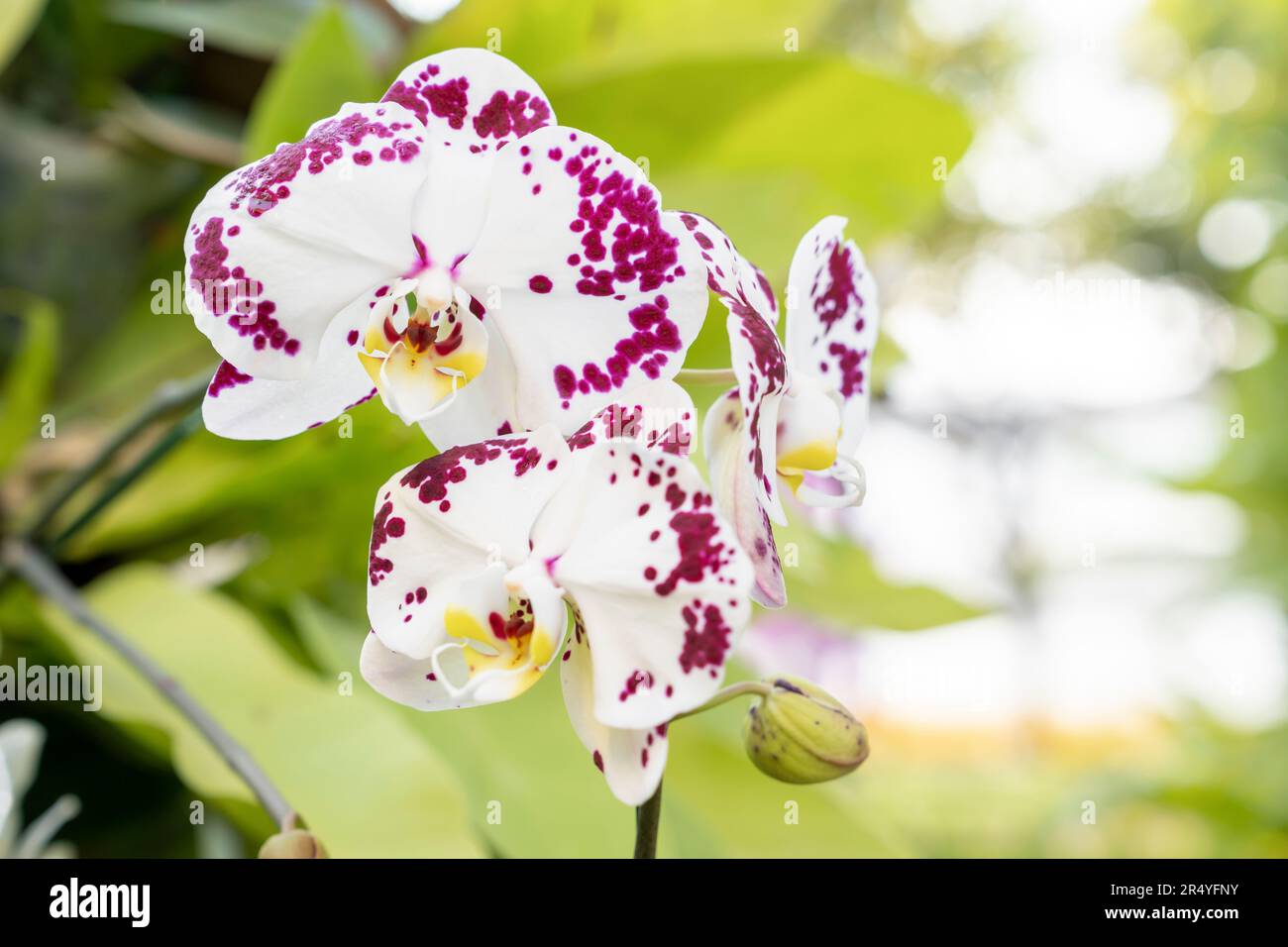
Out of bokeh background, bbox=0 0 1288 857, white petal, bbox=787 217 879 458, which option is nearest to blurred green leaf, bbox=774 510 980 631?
bokeh background, bbox=0 0 1288 857

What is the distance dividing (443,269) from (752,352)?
5 centimetres

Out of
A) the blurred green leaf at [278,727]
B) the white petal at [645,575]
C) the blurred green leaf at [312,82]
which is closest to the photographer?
the white petal at [645,575]

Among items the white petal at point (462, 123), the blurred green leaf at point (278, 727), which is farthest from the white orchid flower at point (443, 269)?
the blurred green leaf at point (278, 727)

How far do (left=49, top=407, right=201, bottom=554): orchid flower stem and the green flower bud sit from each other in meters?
0.08

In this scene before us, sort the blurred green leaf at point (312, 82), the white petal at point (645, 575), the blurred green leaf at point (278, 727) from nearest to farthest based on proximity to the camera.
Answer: the white petal at point (645, 575) < the blurred green leaf at point (278, 727) < the blurred green leaf at point (312, 82)

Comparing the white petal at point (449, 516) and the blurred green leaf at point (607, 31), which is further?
the blurred green leaf at point (607, 31)

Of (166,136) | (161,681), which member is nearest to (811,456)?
(161,681)

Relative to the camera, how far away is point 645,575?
144 mm

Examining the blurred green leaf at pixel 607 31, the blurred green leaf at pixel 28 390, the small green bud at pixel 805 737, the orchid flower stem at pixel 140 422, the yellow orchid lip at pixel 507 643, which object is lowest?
the small green bud at pixel 805 737

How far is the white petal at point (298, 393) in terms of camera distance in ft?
0.55

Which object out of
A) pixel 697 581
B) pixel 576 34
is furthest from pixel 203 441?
pixel 697 581

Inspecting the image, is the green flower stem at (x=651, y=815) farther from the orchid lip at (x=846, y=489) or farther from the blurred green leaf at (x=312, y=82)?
the blurred green leaf at (x=312, y=82)

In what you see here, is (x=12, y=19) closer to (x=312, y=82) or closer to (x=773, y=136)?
(x=312, y=82)
